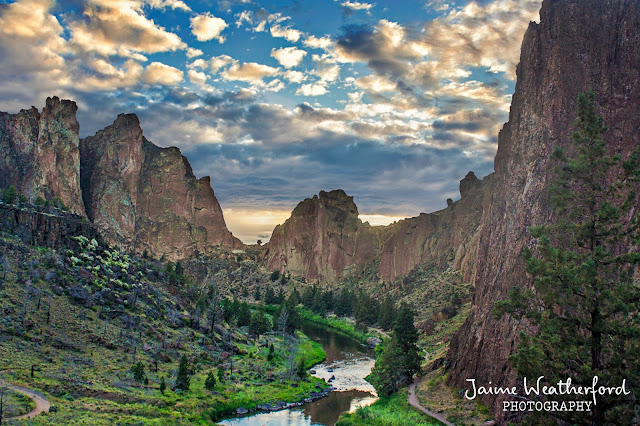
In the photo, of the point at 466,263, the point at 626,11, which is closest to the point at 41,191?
the point at 466,263

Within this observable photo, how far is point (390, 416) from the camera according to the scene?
2074 inches

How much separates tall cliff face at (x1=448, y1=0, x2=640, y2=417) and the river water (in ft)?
46.4

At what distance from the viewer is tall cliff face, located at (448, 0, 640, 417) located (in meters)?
45.8

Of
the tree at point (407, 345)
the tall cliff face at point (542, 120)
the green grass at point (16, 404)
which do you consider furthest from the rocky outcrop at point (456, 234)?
the green grass at point (16, 404)

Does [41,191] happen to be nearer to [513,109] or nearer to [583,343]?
[513,109]

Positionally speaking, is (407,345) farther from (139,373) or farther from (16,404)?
(16,404)

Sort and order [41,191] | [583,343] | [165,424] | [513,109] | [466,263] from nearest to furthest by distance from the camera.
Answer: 1. [583,343]
2. [165,424]
3. [513,109]
4. [466,263]
5. [41,191]

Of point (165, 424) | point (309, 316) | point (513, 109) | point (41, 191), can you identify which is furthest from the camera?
point (41, 191)

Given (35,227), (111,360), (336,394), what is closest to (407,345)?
(336,394)

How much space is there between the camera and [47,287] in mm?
69562

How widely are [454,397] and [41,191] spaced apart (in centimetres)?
18544

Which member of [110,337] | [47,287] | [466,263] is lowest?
[110,337]

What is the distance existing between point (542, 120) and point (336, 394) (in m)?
43.4

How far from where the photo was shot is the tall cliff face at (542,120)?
150ft
